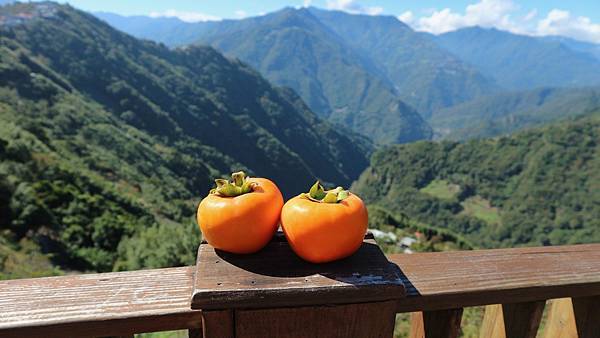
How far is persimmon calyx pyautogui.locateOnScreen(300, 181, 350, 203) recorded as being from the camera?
1.35 meters

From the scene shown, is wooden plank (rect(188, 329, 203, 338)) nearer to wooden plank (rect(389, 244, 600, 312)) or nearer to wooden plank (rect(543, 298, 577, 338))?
wooden plank (rect(389, 244, 600, 312))

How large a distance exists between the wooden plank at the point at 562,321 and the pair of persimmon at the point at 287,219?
1158 mm

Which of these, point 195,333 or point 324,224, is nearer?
point 324,224

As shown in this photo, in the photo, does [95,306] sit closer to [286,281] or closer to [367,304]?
[286,281]

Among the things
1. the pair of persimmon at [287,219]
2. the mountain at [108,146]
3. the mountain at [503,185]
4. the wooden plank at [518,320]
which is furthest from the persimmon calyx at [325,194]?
the mountain at [503,185]

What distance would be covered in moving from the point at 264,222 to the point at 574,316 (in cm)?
145

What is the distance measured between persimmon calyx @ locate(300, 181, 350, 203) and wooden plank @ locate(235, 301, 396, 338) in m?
0.31

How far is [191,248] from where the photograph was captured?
63.4 feet

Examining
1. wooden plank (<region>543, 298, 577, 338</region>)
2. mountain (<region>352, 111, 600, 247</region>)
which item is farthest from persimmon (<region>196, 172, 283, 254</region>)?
mountain (<region>352, 111, 600, 247</region>)

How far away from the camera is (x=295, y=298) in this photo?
4.05 feet

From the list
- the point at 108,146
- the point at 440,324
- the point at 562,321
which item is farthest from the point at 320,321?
the point at 108,146

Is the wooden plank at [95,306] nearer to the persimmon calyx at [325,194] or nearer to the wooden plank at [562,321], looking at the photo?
the persimmon calyx at [325,194]

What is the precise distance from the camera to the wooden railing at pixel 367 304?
1.28 m

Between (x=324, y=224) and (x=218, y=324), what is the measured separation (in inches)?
16.0
